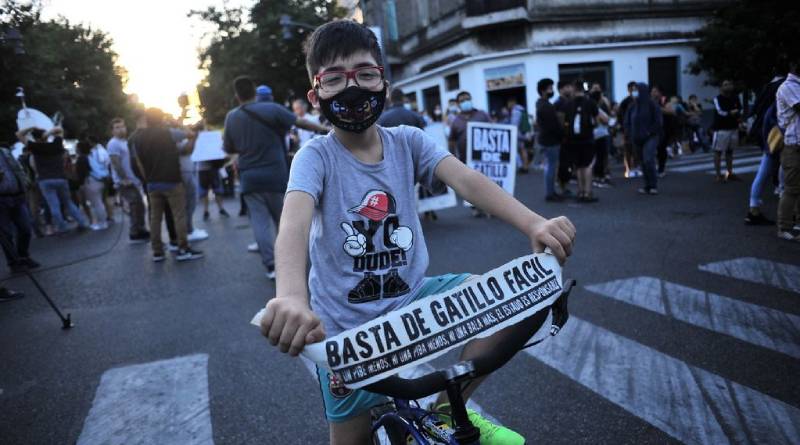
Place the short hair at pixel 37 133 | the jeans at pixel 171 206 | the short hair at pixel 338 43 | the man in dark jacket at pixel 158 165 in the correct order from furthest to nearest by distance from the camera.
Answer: the short hair at pixel 37 133
the jeans at pixel 171 206
the man in dark jacket at pixel 158 165
the short hair at pixel 338 43

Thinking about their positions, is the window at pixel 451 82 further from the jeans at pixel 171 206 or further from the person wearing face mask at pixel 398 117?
the jeans at pixel 171 206

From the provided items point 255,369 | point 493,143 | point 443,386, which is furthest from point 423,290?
point 493,143

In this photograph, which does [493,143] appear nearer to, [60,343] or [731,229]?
[731,229]

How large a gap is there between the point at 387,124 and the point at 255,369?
4.58 m

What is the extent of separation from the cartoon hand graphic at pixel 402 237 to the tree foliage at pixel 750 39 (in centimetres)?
1910

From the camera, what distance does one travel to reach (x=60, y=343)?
4.69m

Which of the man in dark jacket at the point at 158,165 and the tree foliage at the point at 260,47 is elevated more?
the tree foliage at the point at 260,47

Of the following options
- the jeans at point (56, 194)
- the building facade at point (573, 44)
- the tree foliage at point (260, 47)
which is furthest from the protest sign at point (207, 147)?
the tree foliage at point (260, 47)

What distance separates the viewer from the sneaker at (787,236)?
5750 millimetres

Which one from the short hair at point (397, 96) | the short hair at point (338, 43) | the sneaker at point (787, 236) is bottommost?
the sneaker at point (787, 236)

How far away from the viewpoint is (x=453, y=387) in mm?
1232

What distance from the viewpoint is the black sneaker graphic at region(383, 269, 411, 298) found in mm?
1833

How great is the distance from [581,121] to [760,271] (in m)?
5.05

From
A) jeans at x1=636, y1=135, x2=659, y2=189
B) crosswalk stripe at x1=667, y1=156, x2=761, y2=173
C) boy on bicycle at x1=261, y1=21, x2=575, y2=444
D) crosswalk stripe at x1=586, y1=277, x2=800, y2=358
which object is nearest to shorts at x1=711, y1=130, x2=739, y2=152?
jeans at x1=636, y1=135, x2=659, y2=189
